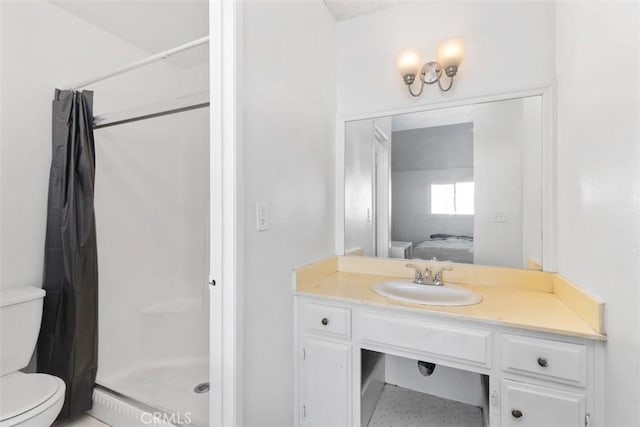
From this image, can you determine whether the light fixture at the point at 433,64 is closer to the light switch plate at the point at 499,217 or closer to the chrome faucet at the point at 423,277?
the light switch plate at the point at 499,217

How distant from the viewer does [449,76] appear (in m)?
1.65

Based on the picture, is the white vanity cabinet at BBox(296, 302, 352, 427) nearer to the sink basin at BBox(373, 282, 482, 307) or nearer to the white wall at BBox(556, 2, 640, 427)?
the sink basin at BBox(373, 282, 482, 307)

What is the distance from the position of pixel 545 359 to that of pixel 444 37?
65.8 inches

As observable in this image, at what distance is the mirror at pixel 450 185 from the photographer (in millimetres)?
1562

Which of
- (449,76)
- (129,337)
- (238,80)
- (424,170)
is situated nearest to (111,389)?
(129,337)

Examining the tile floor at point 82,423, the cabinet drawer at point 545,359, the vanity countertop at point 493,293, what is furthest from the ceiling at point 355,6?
the tile floor at point 82,423

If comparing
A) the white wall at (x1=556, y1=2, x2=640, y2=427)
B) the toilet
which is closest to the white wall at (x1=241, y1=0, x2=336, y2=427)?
the toilet

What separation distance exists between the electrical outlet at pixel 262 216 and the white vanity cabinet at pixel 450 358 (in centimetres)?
44

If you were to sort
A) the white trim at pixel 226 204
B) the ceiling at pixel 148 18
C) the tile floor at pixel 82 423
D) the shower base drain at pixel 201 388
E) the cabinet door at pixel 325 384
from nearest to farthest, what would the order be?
the white trim at pixel 226 204 → the cabinet door at pixel 325 384 → the tile floor at pixel 82 423 → the ceiling at pixel 148 18 → the shower base drain at pixel 201 388

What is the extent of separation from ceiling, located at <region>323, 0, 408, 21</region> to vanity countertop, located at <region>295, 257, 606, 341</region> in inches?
61.9

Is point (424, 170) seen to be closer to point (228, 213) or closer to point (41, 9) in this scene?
point (228, 213)

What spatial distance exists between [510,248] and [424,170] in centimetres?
63

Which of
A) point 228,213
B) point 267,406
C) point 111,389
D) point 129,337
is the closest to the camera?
point 228,213

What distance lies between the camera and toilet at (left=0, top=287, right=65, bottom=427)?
122 centimetres
